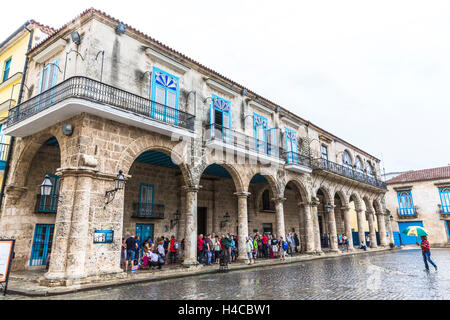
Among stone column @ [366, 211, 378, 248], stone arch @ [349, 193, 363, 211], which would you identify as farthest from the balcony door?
stone column @ [366, 211, 378, 248]

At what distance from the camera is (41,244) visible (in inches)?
429

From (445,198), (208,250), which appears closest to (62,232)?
(208,250)

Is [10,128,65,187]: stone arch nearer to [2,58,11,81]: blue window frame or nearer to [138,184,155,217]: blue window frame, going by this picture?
[138,184,155,217]: blue window frame

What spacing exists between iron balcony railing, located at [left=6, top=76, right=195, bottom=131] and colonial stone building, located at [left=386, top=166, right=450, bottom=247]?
26.3 m

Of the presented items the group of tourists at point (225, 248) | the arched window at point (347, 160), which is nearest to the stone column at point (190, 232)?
the group of tourists at point (225, 248)

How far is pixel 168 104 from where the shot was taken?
11000 millimetres

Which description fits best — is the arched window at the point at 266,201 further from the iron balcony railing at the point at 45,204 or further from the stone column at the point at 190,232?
the iron balcony railing at the point at 45,204

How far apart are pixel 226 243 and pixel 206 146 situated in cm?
387

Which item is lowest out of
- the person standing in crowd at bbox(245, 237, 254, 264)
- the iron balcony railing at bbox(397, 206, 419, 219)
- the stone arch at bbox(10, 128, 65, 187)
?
the person standing in crowd at bbox(245, 237, 254, 264)

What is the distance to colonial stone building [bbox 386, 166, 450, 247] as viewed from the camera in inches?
1041

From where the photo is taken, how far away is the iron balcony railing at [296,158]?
15.9 m
